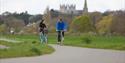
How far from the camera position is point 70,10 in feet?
438

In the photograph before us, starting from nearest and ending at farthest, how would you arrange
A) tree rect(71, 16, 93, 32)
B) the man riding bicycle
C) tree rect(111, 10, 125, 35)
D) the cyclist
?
the man riding bicycle
the cyclist
tree rect(111, 10, 125, 35)
tree rect(71, 16, 93, 32)

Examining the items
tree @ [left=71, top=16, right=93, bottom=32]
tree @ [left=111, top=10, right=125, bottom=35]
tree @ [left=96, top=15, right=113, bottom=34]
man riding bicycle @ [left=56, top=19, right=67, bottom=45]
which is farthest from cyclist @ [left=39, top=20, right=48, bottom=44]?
tree @ [left=96, top=15, right=113, bottom=34]

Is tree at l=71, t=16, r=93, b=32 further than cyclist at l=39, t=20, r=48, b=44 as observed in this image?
Yes

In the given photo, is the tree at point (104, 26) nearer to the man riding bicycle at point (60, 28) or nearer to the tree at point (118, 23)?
the tree at point (118, 23)

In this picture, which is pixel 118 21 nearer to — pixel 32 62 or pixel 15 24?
pixel 15 24

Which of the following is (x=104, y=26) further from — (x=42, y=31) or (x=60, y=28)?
(x=60, y=28)

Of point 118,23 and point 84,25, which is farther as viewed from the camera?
point 84,25

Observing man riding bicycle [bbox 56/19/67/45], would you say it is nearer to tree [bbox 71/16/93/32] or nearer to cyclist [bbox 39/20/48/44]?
cyclist [bbox 39/20/48/44]

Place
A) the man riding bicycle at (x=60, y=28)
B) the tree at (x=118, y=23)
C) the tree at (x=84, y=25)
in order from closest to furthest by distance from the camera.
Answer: the man riding bicycle at (x=60, y=28), the tree at (x=118, y=23), the tree at (x=84, y=25)

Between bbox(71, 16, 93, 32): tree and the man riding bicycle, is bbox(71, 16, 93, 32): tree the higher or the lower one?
the lower one

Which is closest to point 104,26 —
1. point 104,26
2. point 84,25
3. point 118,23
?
point 104,26

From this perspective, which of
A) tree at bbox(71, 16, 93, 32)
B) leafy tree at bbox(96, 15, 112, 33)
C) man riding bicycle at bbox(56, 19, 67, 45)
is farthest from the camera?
leafy tree at bbox(96, 15, 112, 33)

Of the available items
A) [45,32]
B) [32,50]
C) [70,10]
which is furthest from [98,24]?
[32,50]

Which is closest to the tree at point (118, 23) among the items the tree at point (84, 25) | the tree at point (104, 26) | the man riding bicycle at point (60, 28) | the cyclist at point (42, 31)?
the tree at point (104, 26)
